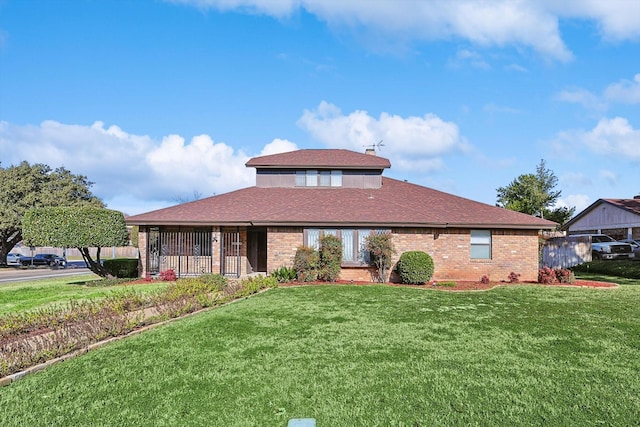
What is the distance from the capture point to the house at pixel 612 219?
3278 cm

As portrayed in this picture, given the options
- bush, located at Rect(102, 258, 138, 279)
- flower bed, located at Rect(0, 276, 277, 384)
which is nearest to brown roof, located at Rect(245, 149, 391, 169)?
bush, located at Rect(102, 258, 138, 279)

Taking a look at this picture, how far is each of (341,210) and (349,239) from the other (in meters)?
1.47

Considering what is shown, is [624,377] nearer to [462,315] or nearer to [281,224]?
[462,315]

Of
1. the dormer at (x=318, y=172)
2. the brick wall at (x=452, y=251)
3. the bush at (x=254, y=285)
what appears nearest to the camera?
the bush at (x=254, y=285)

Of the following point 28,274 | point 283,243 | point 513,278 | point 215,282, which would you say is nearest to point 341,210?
point 283,243

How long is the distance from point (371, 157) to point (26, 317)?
56.8ft

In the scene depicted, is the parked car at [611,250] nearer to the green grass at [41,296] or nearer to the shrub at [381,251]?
the shrub at [381,251]

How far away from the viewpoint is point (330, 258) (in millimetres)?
16125

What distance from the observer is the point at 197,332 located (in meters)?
7.94

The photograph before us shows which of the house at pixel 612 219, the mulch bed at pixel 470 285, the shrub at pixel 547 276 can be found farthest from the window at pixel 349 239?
the house at pixel 612 219

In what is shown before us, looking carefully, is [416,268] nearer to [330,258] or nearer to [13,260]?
[330,258]

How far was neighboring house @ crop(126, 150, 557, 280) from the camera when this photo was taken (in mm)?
17000

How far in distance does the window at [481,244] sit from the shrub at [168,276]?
12.5 metres

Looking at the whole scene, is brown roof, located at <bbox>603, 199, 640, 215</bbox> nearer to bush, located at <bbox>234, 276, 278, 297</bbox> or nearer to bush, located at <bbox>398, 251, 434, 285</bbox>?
bush, located at <bbox>398, 251, 434, 285</bbox>
